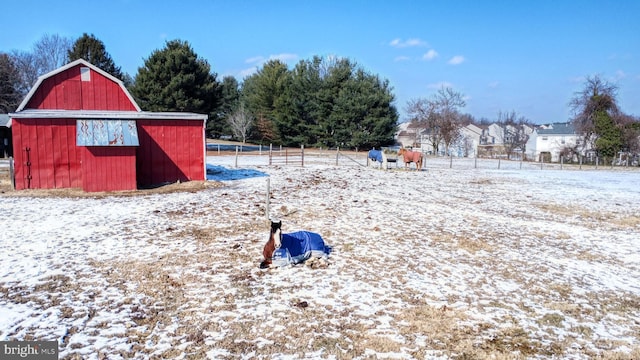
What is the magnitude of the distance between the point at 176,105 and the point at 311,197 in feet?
85.9

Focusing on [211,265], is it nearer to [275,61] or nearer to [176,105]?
[176,105]

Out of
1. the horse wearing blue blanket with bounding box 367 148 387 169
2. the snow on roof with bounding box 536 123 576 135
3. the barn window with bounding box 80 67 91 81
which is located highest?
the snow on roof with bounding box 536 123 576 135

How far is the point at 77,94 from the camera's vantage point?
53.0 ft

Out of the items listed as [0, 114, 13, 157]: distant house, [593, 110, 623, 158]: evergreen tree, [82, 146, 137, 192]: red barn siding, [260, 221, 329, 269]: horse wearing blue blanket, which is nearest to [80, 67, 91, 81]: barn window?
[82, 146, 137, 192]: red barn siding

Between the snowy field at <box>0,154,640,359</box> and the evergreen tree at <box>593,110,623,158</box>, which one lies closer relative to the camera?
the snowy field at <box>0,154,640,359</box>

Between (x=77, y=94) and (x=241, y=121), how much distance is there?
3024cm

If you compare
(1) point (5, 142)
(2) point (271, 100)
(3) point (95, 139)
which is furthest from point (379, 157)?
(2) point (271, 100)

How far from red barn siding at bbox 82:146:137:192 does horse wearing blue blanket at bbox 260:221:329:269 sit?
9531 millimetres

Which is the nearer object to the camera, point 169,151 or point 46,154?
point 46,154

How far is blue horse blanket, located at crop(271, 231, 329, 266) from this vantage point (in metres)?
6.28

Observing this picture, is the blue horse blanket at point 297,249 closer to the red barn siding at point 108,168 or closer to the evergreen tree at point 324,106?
the red barn siding at point 108,168

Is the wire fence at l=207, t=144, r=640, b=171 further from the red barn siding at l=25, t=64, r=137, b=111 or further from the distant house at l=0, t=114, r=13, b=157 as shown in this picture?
the distant house at l=0, t=114, r=13, b=157

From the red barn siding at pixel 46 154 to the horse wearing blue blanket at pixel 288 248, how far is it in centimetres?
1166

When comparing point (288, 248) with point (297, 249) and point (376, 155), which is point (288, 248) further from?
point (376, 155)
